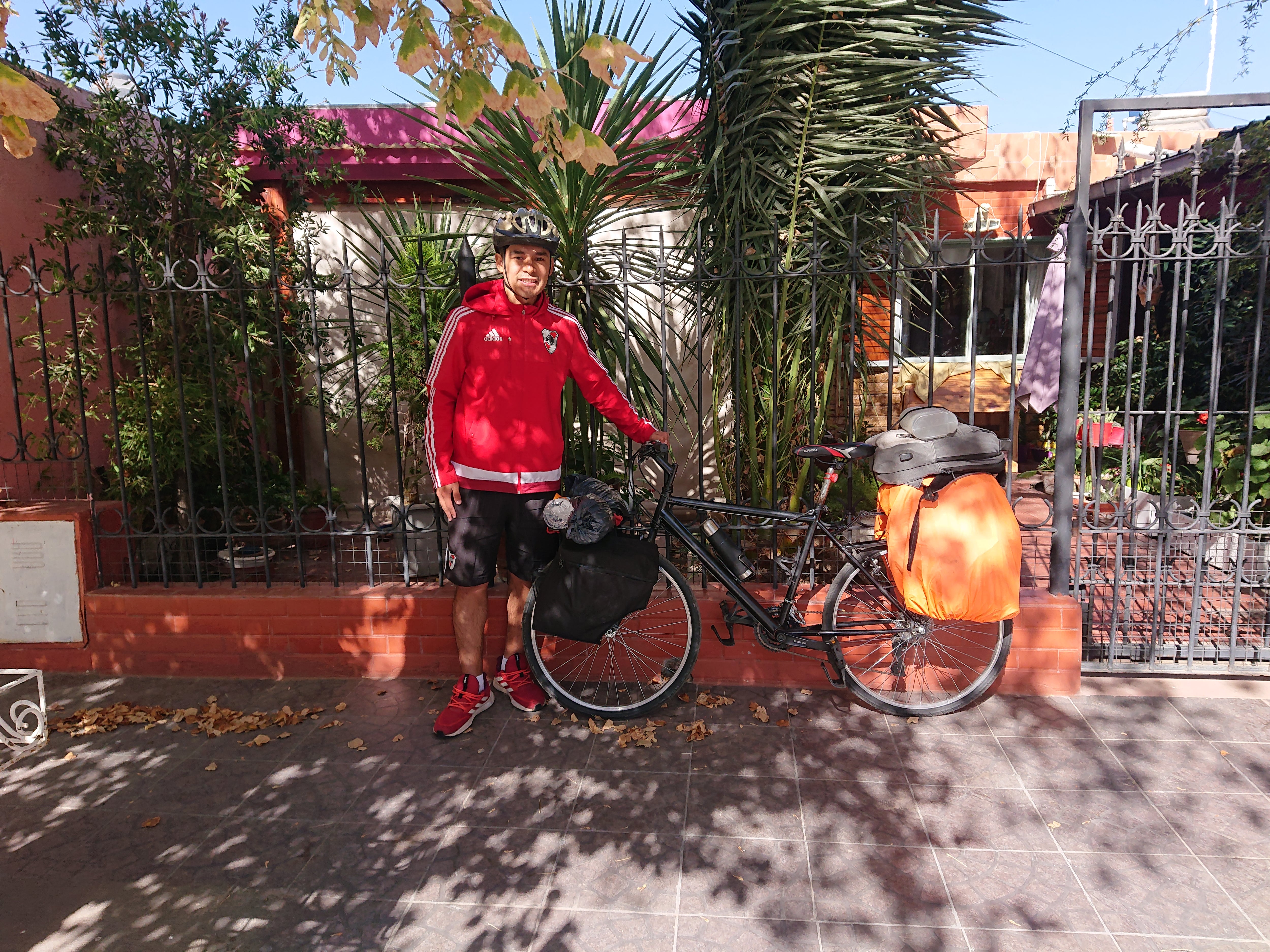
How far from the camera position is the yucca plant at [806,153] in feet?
14.4

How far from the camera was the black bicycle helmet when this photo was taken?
145 inches

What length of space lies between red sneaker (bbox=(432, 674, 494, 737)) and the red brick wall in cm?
34

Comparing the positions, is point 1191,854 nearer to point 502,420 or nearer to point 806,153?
point 502,420

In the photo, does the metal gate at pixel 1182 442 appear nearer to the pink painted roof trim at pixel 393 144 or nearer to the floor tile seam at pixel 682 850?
the floor tile seam at pixel 682 850

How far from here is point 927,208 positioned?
5.85 m

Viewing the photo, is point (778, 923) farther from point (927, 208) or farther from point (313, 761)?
point (927, 208)

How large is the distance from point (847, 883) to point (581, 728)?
1.44 m

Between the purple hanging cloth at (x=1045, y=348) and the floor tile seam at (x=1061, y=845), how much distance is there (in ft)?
7.83

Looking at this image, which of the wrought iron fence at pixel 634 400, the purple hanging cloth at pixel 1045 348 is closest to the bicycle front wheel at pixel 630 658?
the wrought iron fence at pixel 634 400

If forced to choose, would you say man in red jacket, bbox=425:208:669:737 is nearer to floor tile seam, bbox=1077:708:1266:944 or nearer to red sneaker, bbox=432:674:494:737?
red sneaker, bbox=432:674:494:737

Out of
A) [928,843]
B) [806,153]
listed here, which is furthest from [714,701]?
[806,153]

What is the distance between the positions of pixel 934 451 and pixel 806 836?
5.23ft

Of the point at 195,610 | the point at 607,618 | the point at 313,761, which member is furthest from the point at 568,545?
the point at 195,610

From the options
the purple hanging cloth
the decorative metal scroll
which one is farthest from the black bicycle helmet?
the purple hanging cloth
